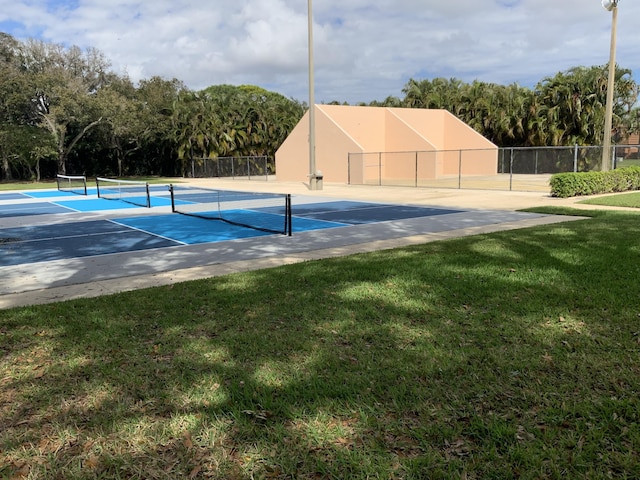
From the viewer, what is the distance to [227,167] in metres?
45.8

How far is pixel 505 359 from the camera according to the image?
4020mm

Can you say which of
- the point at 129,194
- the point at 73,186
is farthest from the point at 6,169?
the point at 129,194

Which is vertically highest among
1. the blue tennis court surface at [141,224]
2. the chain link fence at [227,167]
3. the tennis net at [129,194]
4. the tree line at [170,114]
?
the tree line at [170,114]

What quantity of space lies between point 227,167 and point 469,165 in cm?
2068

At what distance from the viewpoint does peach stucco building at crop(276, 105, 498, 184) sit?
111 feet

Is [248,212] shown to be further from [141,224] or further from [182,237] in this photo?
[182,237]

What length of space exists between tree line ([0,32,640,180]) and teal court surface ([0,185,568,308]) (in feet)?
70.8

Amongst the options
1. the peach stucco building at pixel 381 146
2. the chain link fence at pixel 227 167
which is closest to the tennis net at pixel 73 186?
the chain link fence at pixel 227 167

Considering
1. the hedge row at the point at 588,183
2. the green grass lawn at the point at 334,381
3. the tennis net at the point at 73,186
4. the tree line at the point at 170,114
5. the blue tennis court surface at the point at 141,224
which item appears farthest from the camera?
the tree line at the point at 170,114

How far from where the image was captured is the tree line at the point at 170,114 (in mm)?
37562

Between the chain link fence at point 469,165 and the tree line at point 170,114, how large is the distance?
5.50ft

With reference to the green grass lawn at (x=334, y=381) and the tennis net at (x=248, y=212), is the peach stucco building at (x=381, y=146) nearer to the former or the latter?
the tennis net at (x=248, y=212)

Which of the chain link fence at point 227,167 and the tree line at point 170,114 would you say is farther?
the chain link fence at point 227,167

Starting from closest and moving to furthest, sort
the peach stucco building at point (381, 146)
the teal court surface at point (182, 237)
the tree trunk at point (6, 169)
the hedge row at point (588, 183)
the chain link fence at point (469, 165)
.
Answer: the teal court surface at point (182, 237) < the hedge row at point (588, 183) < the chain link fence at point (469, 165) < the peach stucco building at point (381, 146) < the tree trunk at point (6, 169)
